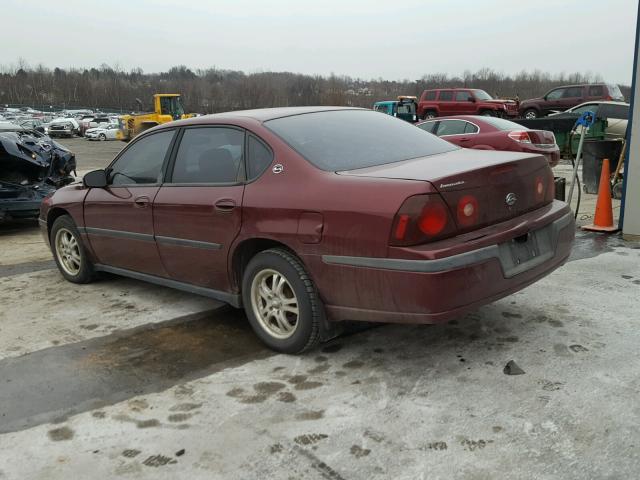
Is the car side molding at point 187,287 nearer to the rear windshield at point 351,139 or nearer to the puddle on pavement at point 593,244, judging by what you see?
the rear windshield at point 351,139

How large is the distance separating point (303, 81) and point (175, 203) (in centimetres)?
9258

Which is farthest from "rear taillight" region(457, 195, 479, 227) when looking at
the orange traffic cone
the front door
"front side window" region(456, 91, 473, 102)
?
"front side window" region(456, 91, 473, 102)

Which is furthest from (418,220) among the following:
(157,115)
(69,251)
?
(157,115)

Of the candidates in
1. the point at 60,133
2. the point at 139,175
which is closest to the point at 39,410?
the point at 139,175

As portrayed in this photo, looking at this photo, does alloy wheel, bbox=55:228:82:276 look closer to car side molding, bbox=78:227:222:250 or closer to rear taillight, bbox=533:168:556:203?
car side molding, bbox=78:227:222:250

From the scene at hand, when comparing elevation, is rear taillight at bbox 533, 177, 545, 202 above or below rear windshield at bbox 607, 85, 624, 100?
below

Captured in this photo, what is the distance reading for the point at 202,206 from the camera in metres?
3.98

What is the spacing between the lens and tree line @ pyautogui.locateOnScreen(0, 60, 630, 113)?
90.0m

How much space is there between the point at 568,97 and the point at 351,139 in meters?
25.2

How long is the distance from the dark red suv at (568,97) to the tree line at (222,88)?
173 feet

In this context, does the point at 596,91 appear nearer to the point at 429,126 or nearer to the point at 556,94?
the point at 556,94

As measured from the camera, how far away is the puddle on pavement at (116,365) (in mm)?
3170

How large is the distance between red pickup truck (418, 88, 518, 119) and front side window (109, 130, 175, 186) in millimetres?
23993

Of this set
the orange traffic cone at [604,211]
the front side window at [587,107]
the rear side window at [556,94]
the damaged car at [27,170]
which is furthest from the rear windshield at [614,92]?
the damaged car at [27,170]
